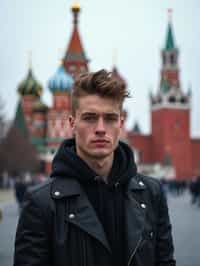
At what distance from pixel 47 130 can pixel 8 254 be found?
44.4 m

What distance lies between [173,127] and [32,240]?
221 feet

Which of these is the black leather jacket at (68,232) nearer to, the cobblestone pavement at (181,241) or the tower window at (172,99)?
the cobblestone pavement at (181,241)

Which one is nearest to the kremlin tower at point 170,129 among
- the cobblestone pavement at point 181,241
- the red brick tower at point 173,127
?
the red brick tower at point 173,127

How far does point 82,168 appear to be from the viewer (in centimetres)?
248

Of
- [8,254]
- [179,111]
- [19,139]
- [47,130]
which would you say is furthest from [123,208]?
[179,111]

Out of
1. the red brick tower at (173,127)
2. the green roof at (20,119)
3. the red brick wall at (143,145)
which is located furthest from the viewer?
the red brick wall at (143,145)

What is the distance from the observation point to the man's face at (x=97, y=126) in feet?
8.16

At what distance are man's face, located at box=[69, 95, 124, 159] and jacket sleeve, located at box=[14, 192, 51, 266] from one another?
0.34 m

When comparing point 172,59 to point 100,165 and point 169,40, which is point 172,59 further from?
point 100,165

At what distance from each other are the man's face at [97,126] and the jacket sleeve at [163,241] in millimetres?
420

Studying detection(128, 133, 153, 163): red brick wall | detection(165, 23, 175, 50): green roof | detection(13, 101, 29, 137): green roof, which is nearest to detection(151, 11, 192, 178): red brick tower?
detection(128, 133, 153, 163): red brick wall

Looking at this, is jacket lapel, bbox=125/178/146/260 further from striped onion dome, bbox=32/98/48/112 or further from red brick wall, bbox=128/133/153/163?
red brick wall, bbox=128/133/153/163

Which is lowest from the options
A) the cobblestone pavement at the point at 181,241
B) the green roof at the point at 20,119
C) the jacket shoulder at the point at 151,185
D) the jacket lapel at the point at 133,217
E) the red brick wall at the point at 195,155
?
the red brick wall at the point at 195,155

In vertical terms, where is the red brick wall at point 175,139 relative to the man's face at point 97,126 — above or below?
below
